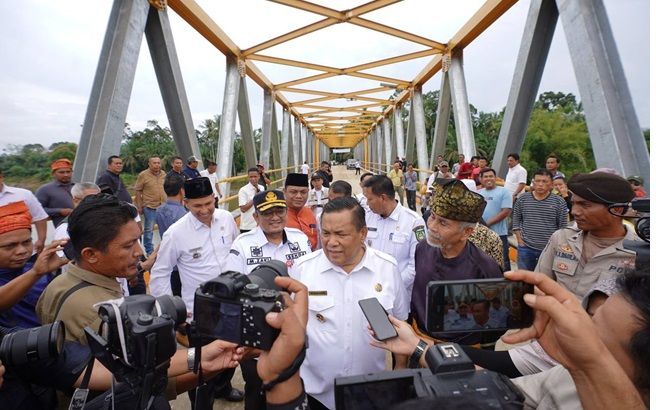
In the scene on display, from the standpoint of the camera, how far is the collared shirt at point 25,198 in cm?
339

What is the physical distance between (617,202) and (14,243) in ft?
10.5

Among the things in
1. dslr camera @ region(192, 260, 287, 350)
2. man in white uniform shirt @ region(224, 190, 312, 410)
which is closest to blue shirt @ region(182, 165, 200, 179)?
man in white uniform shirt @ region(224, 190, 312, 410)

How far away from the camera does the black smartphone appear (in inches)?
45.0

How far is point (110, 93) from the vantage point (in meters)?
4.30

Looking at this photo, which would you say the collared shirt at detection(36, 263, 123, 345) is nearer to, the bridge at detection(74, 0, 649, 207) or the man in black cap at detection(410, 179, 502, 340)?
the man in black cap at detection(410, 179, 502, 340)

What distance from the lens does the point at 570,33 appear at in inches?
160

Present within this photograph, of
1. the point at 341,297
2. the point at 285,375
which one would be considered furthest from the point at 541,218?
the point at 285,375

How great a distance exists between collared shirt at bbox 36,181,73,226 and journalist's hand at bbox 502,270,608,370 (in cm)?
464

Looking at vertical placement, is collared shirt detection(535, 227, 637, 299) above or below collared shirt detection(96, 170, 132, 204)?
below

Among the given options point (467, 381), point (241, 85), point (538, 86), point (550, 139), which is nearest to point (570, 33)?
point (538, 86)

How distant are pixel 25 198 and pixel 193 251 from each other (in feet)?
7.35

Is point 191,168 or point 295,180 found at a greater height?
point 191,168

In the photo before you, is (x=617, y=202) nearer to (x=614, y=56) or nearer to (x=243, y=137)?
(x=614, y=56)

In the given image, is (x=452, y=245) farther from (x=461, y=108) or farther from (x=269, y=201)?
(x=461, y=108)
